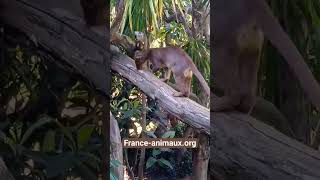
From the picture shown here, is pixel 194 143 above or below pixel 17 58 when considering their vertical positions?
below

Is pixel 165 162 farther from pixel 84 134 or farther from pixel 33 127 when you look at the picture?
pixel 33 127

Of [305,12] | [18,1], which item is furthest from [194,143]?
[18,1]

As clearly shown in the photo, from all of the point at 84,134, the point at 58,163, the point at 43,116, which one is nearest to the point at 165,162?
the point at 84,134

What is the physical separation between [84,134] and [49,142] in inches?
7.2

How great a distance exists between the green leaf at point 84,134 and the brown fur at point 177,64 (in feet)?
1.43

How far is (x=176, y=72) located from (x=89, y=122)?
1.64 ft

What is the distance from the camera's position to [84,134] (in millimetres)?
2555

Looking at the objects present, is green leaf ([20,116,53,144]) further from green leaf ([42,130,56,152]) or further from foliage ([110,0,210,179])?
foliage ([110,0,210,179])

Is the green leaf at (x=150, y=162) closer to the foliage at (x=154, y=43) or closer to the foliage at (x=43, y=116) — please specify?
the foliage at (x=154, y=43)

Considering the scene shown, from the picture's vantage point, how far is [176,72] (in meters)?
2.54

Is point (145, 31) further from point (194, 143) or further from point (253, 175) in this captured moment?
point (253, 175)

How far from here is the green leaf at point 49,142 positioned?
101 inches

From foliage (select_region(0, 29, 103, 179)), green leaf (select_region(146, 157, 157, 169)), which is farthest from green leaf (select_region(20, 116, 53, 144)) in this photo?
green leaf (select_region(146, 157, 157, 169))

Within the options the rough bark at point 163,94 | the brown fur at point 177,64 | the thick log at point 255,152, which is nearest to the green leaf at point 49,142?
the rough bark at point 163,94
